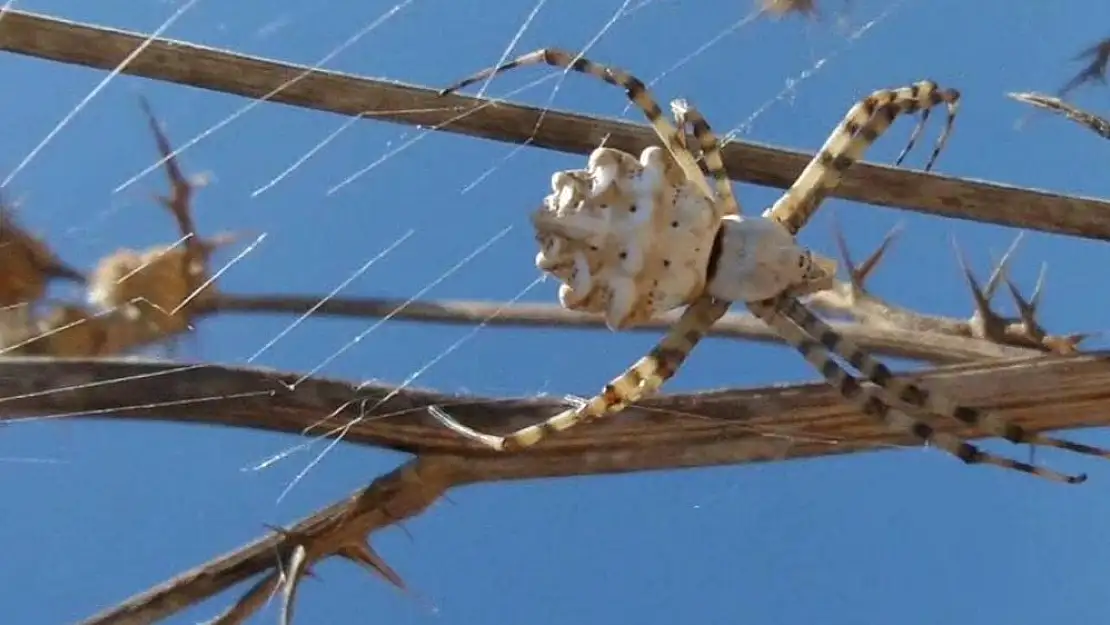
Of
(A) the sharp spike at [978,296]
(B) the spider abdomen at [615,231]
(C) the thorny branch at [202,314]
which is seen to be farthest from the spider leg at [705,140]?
(A) the sharp spike at [978,296]

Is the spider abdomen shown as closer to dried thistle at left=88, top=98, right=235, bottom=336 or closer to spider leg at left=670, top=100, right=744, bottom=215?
spider leg at left=670, top=100, right=744, bottom=215

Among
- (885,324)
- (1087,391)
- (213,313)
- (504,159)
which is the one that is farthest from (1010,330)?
(213,313)

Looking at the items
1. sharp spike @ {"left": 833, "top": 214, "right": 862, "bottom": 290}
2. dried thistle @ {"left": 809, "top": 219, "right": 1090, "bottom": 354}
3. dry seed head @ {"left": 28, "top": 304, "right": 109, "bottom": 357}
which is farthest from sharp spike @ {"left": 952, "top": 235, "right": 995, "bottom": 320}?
dry seed head @ {"left": 28, "top": 304, "right": 109, "bottom": 357}

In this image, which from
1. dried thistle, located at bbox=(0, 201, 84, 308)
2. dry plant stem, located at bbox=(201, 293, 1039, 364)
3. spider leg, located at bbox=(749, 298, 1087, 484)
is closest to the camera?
spider leg, located at bbox=(749, 298, 1087, 484)

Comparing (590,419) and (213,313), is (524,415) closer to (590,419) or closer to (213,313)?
(590,419)

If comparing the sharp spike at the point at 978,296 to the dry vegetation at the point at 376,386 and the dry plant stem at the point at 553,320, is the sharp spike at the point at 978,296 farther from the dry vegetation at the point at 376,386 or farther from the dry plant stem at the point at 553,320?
the dry vegetation at the point at 376,386

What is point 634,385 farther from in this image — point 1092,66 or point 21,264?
point 1092,66
